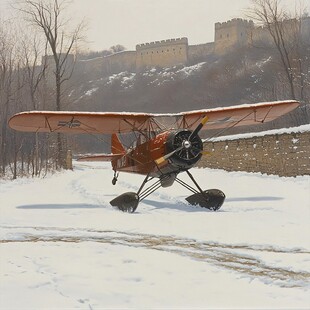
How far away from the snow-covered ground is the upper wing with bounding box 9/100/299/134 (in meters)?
2.24

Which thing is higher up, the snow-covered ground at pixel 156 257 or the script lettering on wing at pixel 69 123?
the script lettering on wing at pixel 69 123

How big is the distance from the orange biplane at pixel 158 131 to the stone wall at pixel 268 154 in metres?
3.33

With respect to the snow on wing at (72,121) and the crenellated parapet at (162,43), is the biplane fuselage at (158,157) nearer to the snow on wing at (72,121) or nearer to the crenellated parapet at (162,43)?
the snow on wing at (72,121)

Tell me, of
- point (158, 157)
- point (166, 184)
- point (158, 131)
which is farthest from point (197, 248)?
point (158, 131)

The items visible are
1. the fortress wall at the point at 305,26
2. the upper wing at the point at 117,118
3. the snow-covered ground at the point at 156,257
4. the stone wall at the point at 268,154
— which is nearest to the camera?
the snow-covered ground at the point at 156,257

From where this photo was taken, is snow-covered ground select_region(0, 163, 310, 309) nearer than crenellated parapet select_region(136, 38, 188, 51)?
Yes

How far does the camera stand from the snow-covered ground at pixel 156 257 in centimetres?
359

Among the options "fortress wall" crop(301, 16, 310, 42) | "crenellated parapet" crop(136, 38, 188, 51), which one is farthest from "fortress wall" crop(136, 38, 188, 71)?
"fortress wall" crop(301, 16, 310, 42)

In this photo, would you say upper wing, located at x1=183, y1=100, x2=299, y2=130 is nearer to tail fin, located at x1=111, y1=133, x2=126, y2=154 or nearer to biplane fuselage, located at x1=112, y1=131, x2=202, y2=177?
biplane fuselage, located at x1=112, y1=131, x2=202, y2=177

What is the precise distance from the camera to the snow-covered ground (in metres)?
3.59

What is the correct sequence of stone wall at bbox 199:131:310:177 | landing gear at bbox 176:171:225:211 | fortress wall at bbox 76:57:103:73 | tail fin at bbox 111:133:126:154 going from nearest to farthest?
landing gear at bbox 176:171:225:211 → stone wall at bbox 199:131:310:177 → tail fin at bbox 111:133:126:154 → fortress wall at bbox 76:57:103:73

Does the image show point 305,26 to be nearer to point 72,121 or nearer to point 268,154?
point 268,154

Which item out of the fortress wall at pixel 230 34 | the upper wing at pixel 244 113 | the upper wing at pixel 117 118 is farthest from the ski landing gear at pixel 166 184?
the fortress wall at pixel 230 34

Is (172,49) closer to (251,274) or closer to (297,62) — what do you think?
(297,62)
